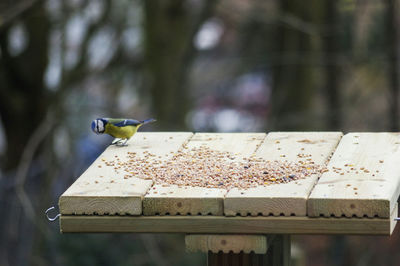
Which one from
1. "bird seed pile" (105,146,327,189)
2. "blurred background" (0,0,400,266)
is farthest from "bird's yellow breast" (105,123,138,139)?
"blurred background" (0,0,400,266)

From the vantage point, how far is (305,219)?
→ 9.15 feet

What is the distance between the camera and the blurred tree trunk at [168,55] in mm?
7113

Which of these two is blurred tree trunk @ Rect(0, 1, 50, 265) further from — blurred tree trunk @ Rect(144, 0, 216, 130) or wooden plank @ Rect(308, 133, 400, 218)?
wooden plank @ Rect(308, 133, 400, 218)

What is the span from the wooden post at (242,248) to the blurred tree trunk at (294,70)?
12.6 ft

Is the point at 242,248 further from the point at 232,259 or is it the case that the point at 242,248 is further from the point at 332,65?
the point at 332,65

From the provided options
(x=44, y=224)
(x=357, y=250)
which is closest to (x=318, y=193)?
(x=44, y=224)

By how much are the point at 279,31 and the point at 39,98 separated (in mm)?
2326

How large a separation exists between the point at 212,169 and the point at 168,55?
13.1ft

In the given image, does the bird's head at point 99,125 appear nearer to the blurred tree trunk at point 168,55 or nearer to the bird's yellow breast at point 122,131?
the bird's yellow breast at point 122,131

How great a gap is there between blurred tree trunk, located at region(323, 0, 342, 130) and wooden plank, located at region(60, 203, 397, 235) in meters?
4.12

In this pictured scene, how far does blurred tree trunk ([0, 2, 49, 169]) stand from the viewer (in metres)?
7.12

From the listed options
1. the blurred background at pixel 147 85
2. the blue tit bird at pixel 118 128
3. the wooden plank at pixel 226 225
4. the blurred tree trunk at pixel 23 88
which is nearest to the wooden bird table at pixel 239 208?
the wooden plank at pixel 226 225

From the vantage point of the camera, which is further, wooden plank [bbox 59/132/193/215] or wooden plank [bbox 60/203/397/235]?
wooden plank [bbox 59/132/193/215]

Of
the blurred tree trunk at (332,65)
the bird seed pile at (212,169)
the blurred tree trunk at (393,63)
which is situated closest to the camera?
the bird seed pile at (212,169)
